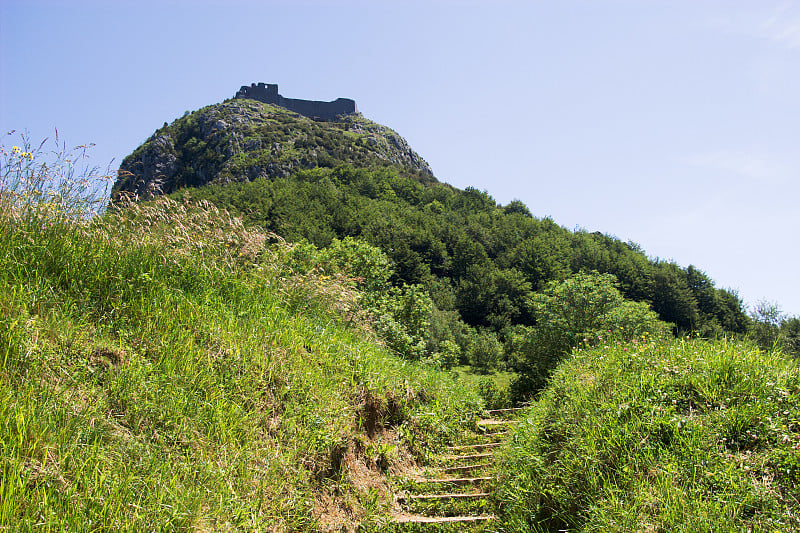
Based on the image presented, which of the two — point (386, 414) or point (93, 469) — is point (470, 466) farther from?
point (93, 469)

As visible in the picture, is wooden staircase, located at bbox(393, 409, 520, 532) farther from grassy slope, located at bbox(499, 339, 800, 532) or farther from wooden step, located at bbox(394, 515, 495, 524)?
grassy slope, located at bbox(499, 339, 800, 532)

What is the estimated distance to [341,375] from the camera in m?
5.24

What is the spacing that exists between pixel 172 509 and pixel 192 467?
450mm

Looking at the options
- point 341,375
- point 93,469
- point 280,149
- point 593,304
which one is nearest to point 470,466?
point 341,375

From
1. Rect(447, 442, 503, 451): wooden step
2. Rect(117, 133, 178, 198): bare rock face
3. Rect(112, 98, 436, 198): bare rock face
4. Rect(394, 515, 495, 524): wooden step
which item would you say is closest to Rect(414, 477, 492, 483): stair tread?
Rect(394, 515, 495, 524): wooden step

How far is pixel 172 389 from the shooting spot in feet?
11.4

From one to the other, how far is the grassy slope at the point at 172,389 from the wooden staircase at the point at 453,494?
1.39 ft

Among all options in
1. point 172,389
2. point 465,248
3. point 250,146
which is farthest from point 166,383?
point 250,146

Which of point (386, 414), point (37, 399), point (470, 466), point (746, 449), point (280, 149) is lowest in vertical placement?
point (470, 466)

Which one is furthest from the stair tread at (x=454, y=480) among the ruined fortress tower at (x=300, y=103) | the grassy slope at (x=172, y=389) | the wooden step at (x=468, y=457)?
the ruined fortress tower at (x=300, y=103)

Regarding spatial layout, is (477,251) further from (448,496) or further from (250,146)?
(250,146)

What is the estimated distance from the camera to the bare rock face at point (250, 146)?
305 feet

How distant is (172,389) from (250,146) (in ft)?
350

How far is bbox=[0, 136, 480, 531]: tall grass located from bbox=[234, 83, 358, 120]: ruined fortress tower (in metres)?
130
